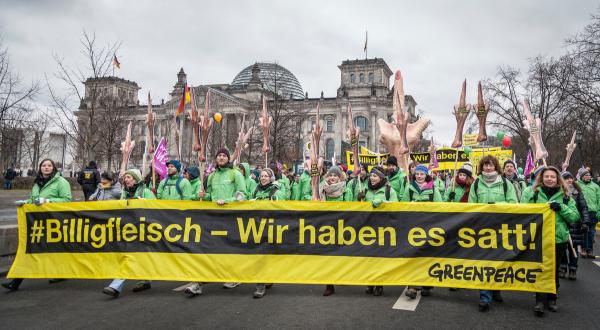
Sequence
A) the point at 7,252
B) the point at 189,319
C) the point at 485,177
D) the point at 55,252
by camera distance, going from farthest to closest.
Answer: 1. the point at 7,252
2. the point at 55,252
3. the point at 485,177
4. the point at 189,319

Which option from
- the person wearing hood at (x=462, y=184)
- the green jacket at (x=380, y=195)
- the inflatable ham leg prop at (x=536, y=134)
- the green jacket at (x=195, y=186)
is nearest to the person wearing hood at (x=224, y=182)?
the green jacket at (x=195, y=186)

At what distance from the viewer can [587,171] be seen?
9.23 meters

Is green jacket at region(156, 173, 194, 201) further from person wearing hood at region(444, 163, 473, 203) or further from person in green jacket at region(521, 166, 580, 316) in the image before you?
person in green jacket at region(521, 166, 580, 316)

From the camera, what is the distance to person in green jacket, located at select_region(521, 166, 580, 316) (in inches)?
198

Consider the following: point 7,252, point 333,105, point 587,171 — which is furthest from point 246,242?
point 333,105

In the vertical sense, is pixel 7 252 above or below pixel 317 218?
below

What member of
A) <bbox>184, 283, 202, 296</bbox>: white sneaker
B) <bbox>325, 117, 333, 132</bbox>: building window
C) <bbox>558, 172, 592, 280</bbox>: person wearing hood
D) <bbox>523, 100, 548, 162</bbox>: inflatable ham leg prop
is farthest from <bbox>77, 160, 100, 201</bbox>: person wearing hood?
<bbox>325, 117, 333, 132</bbox>: building window

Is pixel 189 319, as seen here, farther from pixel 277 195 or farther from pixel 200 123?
pixel 200 123

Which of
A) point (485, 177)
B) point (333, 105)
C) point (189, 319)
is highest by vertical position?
point (333, 105)

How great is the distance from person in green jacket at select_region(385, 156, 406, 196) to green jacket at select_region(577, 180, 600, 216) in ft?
16.0

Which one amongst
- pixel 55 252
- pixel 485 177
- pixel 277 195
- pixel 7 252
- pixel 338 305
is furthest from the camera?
pixel 7 252

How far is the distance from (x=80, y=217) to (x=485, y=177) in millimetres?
5756

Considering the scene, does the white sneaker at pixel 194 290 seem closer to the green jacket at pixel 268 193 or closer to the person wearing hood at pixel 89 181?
the green jacket at pixel 268 193

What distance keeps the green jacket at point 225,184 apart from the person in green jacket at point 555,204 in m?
3.96
